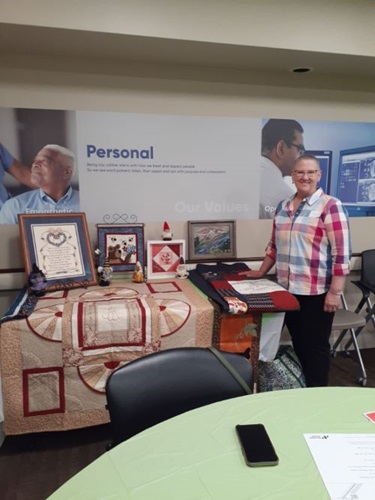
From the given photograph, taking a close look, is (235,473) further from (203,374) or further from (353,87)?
(353,87)

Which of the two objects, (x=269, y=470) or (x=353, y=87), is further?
(x=353, y=87)

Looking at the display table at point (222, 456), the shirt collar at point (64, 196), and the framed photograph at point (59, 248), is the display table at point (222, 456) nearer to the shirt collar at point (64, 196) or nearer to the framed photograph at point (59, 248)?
the framed photograph at point (59, 248)

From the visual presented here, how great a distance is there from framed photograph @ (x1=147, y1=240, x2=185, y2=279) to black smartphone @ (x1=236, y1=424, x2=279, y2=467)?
1.58 meters

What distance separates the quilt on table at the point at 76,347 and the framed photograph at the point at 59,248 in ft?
0.80

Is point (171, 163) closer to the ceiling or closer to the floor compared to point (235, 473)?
closer to the ceiling

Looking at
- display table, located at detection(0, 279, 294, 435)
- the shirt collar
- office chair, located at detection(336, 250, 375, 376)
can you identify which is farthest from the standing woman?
the shirt collar

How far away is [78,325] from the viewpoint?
6.10 ft

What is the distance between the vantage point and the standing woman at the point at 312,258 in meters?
1.98

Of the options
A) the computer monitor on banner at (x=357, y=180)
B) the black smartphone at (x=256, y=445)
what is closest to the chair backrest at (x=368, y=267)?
the computer monitor on banner at (x=357, y=180)

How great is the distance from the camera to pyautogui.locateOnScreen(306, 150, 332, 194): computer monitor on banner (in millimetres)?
2936

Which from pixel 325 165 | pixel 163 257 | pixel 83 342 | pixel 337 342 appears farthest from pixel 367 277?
pixel 83 342

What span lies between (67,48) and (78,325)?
5.35 ft

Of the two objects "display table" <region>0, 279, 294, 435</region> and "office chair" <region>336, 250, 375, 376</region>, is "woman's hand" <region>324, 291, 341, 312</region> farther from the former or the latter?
"office chair" <region>336, 250, 375, 376</region>

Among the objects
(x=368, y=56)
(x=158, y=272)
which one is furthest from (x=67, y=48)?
(x=368, y=56)
